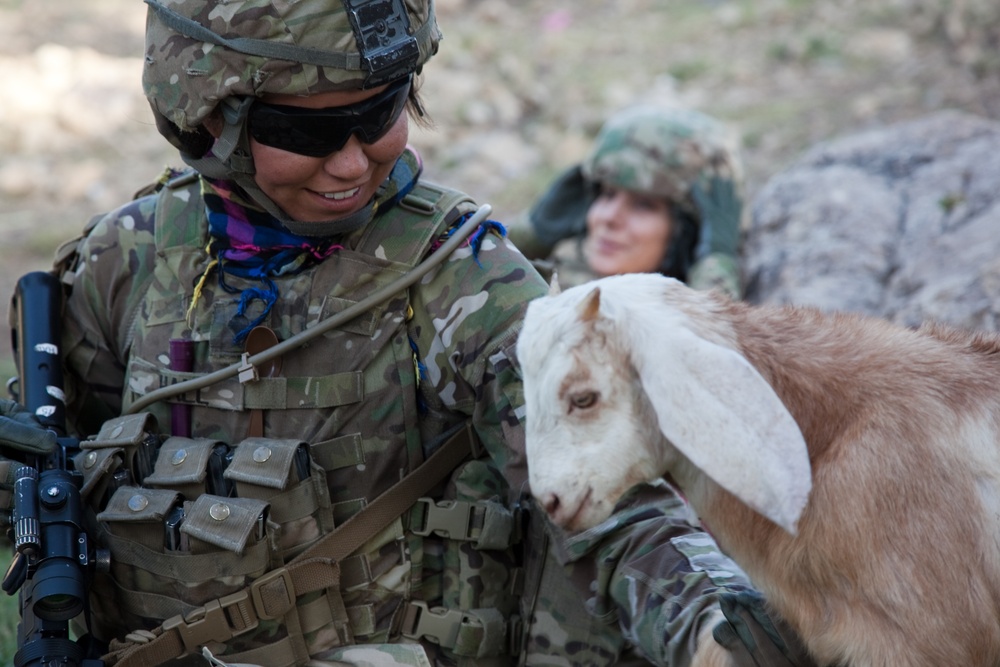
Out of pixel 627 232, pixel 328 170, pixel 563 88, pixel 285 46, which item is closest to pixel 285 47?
pixel 285 46

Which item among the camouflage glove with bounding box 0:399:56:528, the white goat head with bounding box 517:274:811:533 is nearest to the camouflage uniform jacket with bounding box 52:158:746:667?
the camouflage glove with bounding box 0:399:56:528

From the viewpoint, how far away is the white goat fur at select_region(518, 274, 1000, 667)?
221 cm

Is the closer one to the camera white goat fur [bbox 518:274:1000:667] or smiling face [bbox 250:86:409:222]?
white goat fur [bbox 518:274:1000:667]

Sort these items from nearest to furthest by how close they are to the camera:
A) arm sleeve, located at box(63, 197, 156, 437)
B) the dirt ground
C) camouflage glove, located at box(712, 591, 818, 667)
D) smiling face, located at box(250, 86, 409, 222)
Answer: camouflage glove, located at box(712, 591, 818, 667), smiling face, located at box(250, 86, 409, 222), arm sleeve, located at box(63, 197, 156, 437), the dirt ground

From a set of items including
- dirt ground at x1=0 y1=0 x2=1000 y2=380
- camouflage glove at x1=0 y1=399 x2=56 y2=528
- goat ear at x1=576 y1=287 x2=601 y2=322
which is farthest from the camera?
dirt ground at x1=0 y1=0 x2=1000 y2=380

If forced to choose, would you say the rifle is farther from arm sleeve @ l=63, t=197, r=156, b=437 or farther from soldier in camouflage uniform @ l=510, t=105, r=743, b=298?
soldier in camouflage uniform @ l=510, t=105, r=743, b=298

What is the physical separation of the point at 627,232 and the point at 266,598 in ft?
15.0

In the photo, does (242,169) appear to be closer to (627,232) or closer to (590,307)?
(590,307)

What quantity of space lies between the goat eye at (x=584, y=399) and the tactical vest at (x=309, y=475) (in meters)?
1.05

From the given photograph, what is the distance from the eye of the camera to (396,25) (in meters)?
3.15

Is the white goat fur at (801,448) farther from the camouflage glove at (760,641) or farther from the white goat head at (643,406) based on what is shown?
the camouflage glove at (760,641)

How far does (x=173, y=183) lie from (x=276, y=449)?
1.11 metres

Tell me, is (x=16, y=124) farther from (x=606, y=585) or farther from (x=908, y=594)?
(x=908, y=594)

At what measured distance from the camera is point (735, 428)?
7.16 feet
